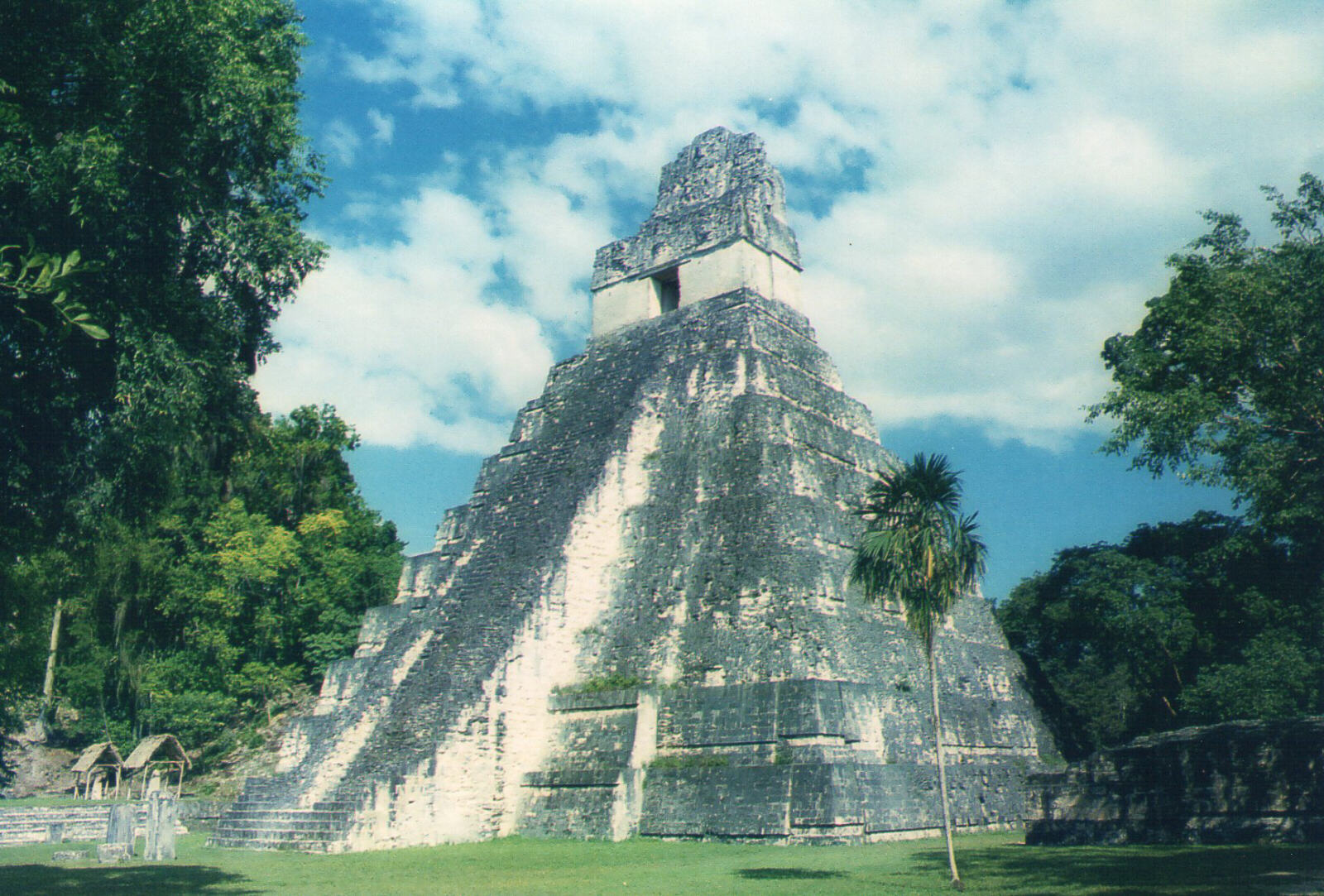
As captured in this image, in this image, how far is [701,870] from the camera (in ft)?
34.2

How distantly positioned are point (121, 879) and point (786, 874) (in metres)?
7.14

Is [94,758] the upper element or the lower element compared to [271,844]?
upper

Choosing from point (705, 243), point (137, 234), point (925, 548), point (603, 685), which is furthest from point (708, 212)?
point (137, 234)

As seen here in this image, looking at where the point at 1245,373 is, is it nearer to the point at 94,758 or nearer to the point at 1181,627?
the point at 1181,627

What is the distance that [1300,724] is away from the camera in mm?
10953

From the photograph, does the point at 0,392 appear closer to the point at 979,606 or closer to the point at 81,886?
the point at 81,886

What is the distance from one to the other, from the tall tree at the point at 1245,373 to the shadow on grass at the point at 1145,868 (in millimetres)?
4747

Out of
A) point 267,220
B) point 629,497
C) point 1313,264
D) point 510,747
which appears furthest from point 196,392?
point 1313,264

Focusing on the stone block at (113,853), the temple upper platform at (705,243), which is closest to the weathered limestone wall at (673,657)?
the temple upper platform at (705,243)

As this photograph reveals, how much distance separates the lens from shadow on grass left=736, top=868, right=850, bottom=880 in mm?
9492

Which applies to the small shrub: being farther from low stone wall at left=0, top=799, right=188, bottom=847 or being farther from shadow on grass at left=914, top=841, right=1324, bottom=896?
low stone wall at left=0, top=799, right=188, bottom=847

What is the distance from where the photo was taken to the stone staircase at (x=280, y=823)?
42.4 ft

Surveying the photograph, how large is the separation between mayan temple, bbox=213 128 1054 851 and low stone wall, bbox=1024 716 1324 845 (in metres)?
2.32

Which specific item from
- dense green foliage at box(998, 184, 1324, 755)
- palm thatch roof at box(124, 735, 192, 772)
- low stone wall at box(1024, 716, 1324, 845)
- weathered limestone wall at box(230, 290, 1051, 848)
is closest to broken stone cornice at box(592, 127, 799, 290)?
weathered limestone wall at box(230, 290, 1051, 848)
